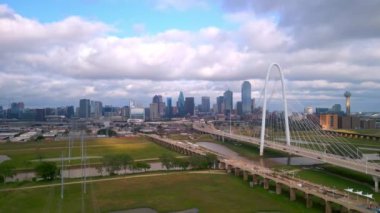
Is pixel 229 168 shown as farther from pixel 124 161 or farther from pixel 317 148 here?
pixel 317 148

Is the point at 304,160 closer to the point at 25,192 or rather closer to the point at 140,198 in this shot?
the point at 140,198

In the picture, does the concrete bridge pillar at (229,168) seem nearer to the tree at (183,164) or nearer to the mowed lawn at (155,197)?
the tree at (183,164)

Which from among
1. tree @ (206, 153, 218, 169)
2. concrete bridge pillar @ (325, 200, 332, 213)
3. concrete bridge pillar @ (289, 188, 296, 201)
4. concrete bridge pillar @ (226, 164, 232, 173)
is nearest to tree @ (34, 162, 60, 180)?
tree @ (206, 153, 218, 169)

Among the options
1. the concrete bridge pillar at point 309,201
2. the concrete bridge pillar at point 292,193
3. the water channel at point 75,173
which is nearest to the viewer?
the concrete bridge pillar at point 309,201

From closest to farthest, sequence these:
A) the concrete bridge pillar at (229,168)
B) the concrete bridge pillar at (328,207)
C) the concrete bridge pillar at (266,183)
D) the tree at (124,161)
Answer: the concrete bridge pillar at (328,207)
the concrete bridge pillar at (266,183)
the tree at (124,161)
the concrete bridge pillar at (229,168)

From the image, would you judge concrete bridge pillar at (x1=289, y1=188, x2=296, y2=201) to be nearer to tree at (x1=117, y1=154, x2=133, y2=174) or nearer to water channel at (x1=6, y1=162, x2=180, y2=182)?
water channel at (x1=6, y1=162, x2=180, y2=182)

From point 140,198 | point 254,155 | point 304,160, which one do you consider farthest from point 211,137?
point 140,198

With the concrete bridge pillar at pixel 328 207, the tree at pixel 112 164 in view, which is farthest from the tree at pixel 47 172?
the concrete bridge pillar at pixel 328 207

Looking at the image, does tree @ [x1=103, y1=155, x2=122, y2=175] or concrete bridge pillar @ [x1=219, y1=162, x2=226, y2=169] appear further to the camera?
concrete bridge pillar @ [x1=219, y1=162, x2=226, y2=169]

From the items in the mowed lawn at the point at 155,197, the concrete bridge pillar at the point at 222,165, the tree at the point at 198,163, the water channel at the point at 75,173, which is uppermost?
the tree at the point at 198,163
